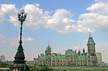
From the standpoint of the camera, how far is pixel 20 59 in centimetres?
2647

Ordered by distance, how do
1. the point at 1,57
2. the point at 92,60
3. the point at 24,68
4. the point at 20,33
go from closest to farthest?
1. the point at 24,68
2. the point at 20,33
3. the point at 1,57
4. the point at 92,60

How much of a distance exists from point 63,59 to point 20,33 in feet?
550

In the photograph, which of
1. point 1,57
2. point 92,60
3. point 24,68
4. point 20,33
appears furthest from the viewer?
point 92,60

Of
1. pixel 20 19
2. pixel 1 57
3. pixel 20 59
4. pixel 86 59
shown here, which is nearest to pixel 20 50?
pixel 20 59

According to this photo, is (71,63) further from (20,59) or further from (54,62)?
(20,59)

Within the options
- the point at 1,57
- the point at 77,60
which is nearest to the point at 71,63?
the point at 77,60

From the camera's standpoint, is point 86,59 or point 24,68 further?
point 86,59

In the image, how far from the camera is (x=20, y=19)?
2864 centimetres

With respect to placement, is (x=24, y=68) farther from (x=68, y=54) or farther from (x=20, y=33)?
(x=68, y=54)

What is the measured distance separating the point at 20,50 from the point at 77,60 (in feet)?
552

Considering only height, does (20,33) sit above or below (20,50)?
above

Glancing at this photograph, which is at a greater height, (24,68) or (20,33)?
(20,33)

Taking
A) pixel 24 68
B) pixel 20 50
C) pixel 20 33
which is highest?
pixel 20 33

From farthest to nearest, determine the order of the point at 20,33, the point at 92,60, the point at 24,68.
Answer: the point at 92,60, the point at 20,33, the point at 24,68
